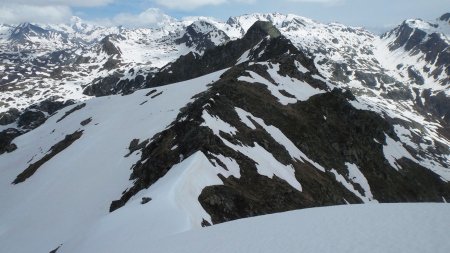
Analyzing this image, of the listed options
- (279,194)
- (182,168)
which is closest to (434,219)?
(182,168)

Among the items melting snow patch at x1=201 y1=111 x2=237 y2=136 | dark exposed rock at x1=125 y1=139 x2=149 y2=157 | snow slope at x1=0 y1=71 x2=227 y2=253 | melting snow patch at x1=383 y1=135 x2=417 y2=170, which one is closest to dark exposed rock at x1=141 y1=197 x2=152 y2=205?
snow slope at x1=0 y1=71 x2=227 y2=253

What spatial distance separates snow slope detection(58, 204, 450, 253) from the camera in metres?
14.4

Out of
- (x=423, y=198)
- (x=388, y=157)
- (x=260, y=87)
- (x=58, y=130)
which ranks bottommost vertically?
(x=423, y=198)

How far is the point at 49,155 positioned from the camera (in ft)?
243

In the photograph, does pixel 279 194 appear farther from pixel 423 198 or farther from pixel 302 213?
pixel 423 198

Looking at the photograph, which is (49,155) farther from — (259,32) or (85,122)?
(259,32)

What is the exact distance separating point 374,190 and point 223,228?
67.5 metres

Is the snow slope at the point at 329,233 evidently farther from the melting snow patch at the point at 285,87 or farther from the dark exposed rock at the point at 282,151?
the melting snow patch at the point at 285,87

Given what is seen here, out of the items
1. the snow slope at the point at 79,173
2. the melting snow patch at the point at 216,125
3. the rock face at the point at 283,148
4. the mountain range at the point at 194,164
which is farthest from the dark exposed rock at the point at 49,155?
the melting snow patch at the point at 216,125

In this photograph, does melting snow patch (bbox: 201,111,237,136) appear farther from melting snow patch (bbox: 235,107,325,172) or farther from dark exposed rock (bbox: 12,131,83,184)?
dark exposed rock (bbox: 12,131,83,184)

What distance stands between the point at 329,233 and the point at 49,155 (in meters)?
69.5

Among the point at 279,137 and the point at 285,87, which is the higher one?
the point at 285,87

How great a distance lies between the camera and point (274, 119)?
73.5m

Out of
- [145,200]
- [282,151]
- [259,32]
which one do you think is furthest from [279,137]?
[259,32]
